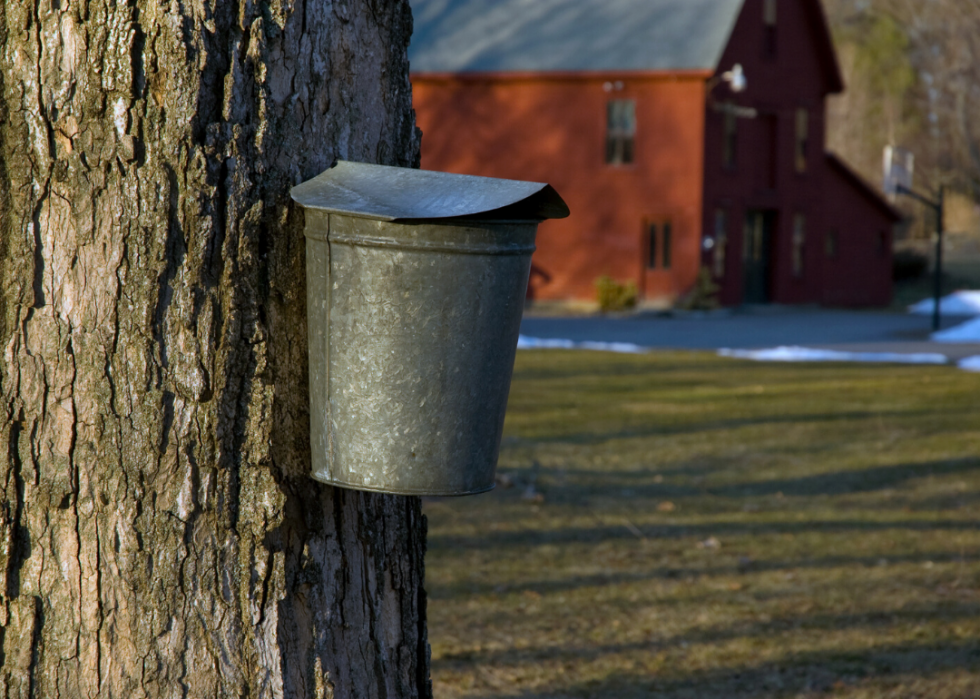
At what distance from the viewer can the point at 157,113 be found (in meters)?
1.87

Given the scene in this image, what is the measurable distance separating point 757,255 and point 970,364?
42.4 ft

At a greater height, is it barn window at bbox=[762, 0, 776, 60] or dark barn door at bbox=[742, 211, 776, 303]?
barn window at bbox=[762, 0, 776, 60]

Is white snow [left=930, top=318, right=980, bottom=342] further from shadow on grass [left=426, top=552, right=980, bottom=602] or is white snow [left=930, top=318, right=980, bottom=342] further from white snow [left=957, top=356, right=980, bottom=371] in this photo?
shadow on grass [left=426, top=552, right=980, bottom=602]

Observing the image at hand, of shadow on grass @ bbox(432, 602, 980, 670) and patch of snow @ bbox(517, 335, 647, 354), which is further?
patch of snow @ bbox(517, 335, 647, 354)

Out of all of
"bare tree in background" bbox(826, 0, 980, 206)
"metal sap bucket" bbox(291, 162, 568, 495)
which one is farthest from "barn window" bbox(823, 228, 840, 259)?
"metal sap bucket" bbox(291, 162, 568, 495)

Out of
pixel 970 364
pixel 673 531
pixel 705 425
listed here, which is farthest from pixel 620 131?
pixel 673 531

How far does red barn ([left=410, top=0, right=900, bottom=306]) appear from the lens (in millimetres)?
24156

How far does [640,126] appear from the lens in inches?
957

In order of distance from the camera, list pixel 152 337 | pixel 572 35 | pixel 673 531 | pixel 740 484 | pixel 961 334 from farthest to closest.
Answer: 1. pixel 572 35
2. pixel 961 334
3. pixel 740 484
4. pixel 673 531
5. pixel 152 337

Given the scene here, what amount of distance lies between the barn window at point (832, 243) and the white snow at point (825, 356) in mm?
13462

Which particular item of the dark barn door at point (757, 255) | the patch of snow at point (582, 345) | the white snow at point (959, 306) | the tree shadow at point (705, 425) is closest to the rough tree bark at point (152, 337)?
the tree shadow at point (705, 425)

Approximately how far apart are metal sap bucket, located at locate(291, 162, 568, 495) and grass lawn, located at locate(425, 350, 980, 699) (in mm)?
2134

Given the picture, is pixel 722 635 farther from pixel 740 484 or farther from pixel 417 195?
pixel 417 195

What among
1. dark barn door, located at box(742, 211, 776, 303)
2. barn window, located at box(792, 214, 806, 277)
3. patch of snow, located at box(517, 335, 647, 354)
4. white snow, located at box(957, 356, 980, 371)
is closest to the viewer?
white snow, located at box(957, 356, 980, 371)
